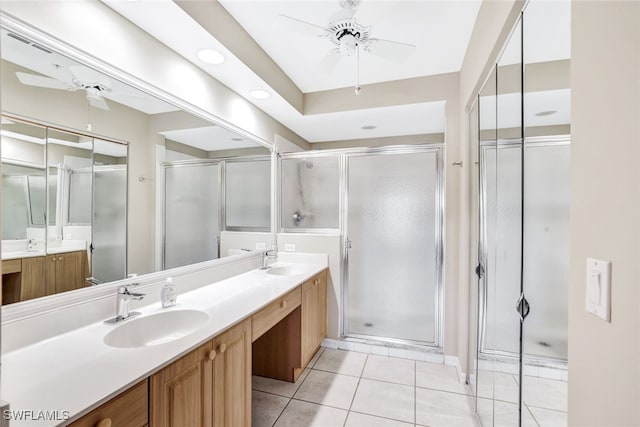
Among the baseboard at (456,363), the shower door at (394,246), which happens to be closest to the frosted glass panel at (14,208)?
the shower door at (394,246)

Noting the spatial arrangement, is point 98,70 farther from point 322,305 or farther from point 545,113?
point 322,305

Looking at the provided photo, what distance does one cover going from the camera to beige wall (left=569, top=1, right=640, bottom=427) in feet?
1.94

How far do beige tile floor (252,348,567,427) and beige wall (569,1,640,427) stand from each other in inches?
32.9

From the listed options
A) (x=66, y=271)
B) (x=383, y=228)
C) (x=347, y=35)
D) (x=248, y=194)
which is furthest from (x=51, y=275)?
(x=383, y=228)

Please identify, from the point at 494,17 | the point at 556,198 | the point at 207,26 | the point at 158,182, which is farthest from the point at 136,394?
the point at 494,17

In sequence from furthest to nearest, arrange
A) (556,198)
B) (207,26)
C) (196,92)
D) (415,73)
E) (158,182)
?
(415,73) < (196,92) < (158,182) < (207,26) < (556,198)

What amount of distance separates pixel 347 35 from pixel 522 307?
164cm

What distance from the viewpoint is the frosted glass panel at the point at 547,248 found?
2.93ft

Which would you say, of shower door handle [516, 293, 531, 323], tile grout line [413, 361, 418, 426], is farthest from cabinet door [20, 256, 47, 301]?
tile grout line [413, 361, 418, 426]

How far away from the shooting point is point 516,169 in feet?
4.26

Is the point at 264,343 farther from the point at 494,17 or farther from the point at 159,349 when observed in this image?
the point at 494,17

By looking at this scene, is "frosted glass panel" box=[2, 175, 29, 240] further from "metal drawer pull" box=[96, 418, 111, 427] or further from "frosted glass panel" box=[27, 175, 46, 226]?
"metal drawer pull" box=[96, 418, 111, 427]

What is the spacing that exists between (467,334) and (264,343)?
1.58 m

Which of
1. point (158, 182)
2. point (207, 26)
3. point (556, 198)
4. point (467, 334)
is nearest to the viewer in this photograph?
point (556, 198)
